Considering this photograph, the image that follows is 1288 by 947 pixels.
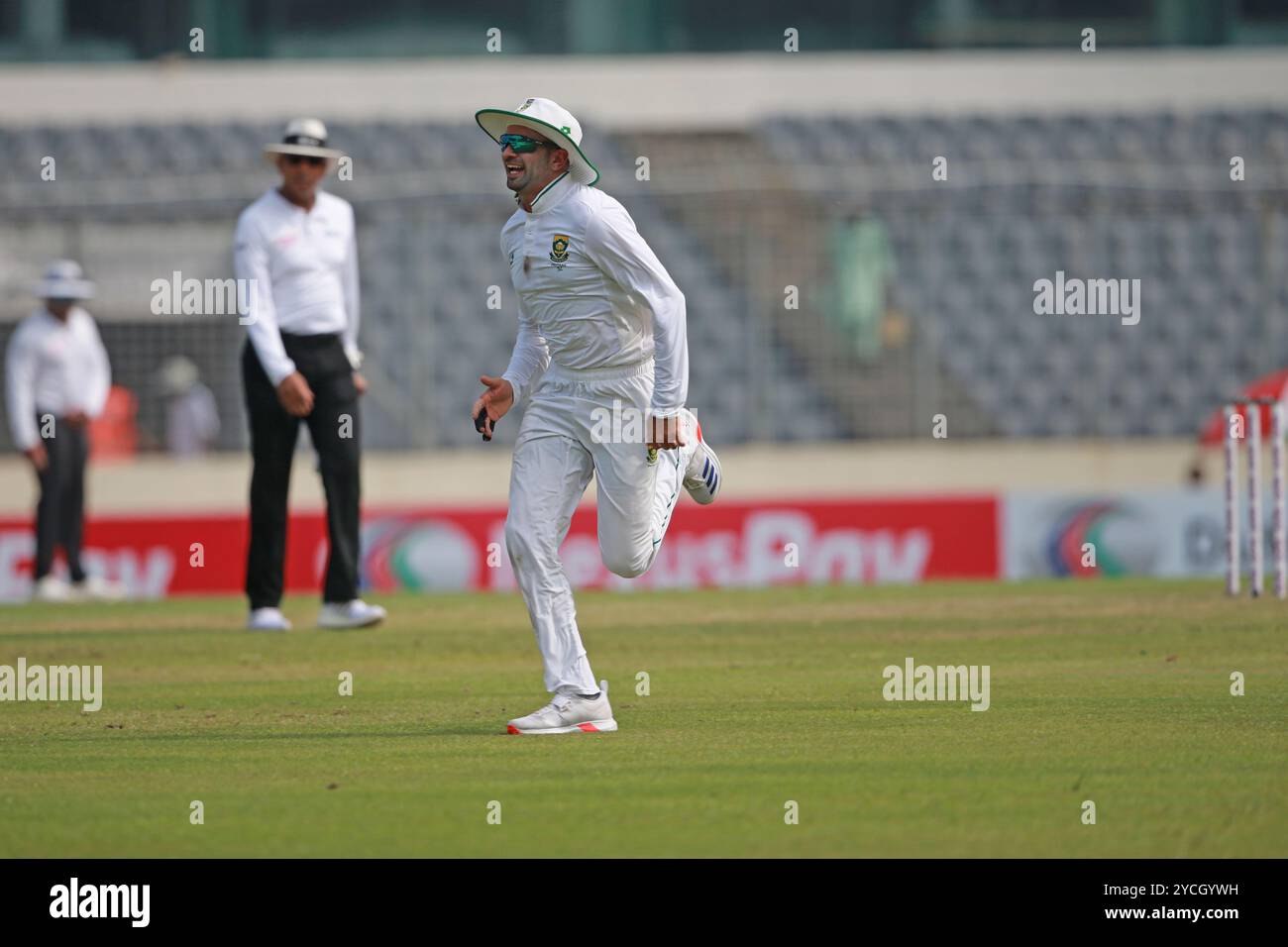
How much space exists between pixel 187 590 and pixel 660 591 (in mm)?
4018

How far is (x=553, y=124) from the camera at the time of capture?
7973mm

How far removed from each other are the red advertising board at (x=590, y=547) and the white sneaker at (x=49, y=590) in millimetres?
1343

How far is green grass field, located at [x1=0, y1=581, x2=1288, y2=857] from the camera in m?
6.29

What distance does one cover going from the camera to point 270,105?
2442cm

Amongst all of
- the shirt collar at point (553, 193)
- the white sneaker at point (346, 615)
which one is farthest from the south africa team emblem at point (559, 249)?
the white sneaker at point (346, 615)

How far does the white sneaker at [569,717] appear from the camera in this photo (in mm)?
8180

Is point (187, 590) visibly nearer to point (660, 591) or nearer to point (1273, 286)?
point (660, 591)

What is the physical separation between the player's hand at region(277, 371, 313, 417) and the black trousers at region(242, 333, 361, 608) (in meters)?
0.38

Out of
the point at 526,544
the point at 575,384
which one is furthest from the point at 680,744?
the point at 575,384

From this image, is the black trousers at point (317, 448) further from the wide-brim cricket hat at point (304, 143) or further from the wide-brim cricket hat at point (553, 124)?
the wide-brim cricket hat at point (553, 124)

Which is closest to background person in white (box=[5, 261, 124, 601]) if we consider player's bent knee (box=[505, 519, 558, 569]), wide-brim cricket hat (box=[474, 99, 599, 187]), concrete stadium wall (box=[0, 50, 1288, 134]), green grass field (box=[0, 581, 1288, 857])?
green grass field (box=[0, 581, 1288, 857])

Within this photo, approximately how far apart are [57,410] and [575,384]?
9.35 metres

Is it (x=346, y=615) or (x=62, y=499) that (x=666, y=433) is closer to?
(x=346, y=615)

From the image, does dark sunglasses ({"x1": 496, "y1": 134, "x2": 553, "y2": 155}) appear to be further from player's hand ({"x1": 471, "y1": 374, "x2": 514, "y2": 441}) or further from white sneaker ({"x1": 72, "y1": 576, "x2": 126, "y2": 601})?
white sneaker ({"x1": 72, "y1": 576, "x2": 126, "y2": 601})
